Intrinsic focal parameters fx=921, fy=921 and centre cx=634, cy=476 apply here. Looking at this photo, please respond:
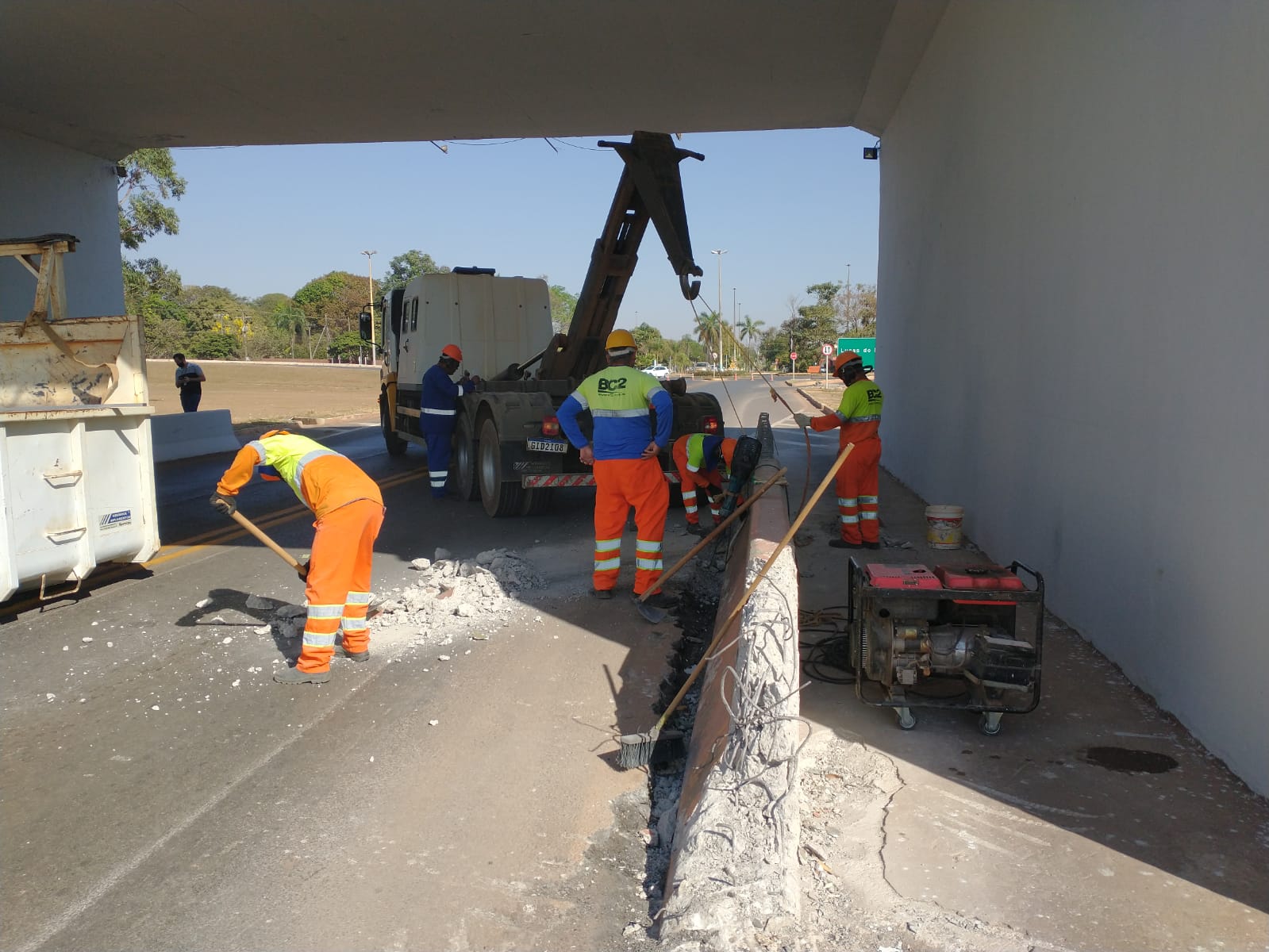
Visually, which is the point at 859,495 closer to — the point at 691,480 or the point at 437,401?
the point at 691,480

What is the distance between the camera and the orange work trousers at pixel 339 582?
512 centimetres

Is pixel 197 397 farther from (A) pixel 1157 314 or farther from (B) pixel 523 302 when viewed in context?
(A) pixel 1157 314

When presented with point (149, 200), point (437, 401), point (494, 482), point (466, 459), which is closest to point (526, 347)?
point (437, 401)

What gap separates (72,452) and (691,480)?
15.3 ft

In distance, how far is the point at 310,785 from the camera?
388 centimetres

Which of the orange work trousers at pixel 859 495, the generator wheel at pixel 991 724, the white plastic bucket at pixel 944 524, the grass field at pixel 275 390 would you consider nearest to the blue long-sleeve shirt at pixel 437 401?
the orange work trousers at pixel 859 495

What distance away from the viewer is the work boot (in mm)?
5105

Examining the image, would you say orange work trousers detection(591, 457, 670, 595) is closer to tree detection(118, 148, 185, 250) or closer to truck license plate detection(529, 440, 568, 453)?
truck license plate detection(529, 440, 568, 453)

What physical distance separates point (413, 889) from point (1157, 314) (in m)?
4.11

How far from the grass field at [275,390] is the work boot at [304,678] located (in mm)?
15423

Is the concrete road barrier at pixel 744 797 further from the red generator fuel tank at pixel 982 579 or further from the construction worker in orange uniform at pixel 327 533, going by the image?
the construction worker in orange uniform at pixel 327 533

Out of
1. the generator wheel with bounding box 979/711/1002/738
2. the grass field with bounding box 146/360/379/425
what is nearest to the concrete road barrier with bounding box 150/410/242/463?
the grass field with bounding box 146/360/379/425

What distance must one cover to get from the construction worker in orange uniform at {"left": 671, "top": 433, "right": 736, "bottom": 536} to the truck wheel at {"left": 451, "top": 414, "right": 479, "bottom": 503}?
341cm

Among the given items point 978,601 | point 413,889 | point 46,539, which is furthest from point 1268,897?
point 46,539
